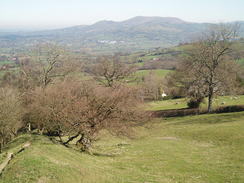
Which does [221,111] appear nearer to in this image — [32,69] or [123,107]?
[123,107]

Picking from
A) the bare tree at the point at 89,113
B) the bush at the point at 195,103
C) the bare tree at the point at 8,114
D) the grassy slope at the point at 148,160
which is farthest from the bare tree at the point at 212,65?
the bare tree at the point at 8,114

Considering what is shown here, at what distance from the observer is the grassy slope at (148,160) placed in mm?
13375

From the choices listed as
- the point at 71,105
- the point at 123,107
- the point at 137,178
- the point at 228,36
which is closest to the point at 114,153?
the point at 123,107

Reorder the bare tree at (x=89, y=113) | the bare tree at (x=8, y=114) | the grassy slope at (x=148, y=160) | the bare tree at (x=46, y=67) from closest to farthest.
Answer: the grassy slope at (x=148, y=160) → the bare tree at (x=89, y=113) → the bare tree at (x=8, y=114) → the bare tree at (x=46, y=67)

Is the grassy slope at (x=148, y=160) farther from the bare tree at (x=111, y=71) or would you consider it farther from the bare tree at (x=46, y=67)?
the bare tree at (x=46, y=67)

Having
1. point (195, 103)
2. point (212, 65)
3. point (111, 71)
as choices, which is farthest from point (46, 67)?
point (212, 65)

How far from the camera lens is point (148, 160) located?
20.6 meters

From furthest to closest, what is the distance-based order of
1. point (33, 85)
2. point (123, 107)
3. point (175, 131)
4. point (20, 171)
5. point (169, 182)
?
point (33, 85)
point (175, 131)
point (123, 107)
point (169, 182)
point (20, 171)

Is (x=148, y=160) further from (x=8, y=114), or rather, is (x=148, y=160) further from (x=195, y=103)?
(x=195, y=103)

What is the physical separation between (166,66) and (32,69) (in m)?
96.0

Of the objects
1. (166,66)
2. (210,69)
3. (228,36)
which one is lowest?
(166,66)

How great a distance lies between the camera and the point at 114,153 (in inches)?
921

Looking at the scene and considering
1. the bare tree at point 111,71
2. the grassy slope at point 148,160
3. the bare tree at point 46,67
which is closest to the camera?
the grassy slope at point 148,160

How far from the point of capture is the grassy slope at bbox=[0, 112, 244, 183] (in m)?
13.4
